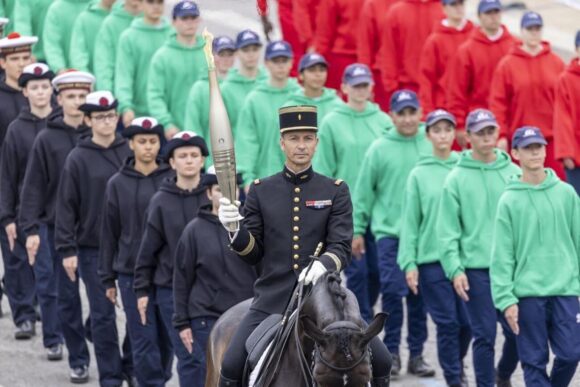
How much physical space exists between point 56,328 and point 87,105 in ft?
7.46

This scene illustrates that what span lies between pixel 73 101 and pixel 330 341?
8.94 meters

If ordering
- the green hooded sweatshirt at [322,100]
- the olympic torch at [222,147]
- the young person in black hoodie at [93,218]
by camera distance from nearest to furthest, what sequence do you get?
1. the olympic torch at [222,147]
2. the young person in black hoodie at [93,218]
3. the green hooded sweatshirt at [322,100]

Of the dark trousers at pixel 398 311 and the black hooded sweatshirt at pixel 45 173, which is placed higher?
the black hooded sweatshirt at pixel 45 173

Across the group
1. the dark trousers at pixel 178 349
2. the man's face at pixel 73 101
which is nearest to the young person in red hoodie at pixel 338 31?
the man's face at pixel 73 101

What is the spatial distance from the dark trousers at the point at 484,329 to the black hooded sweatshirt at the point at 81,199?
142 inches

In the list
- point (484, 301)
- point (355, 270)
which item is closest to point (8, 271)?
point (355, 270)

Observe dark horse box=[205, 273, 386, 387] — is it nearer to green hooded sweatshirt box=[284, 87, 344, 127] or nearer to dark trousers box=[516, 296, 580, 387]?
dark trousers box=[516, 296, 580, 387]

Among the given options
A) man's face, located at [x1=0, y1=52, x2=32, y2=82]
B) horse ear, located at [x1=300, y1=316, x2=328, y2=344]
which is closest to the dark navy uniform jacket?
horse ear, located at [x1=300, y1=316, x2=328, y2=344]

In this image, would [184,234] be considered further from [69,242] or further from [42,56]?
[42,56]

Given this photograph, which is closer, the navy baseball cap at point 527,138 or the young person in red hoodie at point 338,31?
the navy baseball cap at point 527,138

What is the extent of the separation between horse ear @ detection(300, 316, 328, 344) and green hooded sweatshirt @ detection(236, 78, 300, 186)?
357 inches

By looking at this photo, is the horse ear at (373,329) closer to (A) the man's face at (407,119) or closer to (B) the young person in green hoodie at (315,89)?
(A) the man's face at (407,119)

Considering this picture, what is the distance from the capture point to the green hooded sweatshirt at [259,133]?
21.4 m

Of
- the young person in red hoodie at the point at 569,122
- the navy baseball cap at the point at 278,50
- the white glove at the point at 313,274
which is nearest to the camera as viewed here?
the white glove at the point at 313,274
